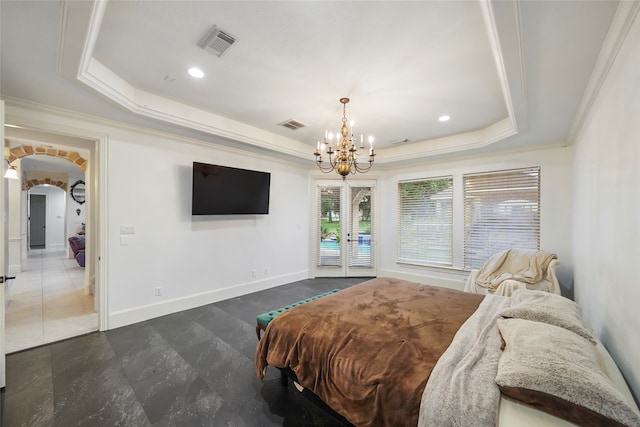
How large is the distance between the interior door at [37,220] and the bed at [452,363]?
1409 cm

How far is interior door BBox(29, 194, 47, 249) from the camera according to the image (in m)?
10.5

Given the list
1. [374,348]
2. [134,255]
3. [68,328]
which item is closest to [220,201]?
[134,255]

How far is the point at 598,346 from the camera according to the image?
141cm

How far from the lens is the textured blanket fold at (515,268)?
321 centimetres

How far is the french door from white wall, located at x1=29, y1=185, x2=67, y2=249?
11.3 metres

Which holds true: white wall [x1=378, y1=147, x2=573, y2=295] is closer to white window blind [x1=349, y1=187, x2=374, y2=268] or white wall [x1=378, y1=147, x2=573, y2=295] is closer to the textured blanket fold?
white window blind [x1=349, y1=187, x2=374, y2=268]

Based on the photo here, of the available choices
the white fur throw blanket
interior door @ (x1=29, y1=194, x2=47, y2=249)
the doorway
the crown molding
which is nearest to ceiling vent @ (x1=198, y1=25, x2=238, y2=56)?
the crown molding

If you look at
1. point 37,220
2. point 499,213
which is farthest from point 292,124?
point 37,220

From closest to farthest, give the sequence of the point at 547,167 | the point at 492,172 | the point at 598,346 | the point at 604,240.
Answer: the point at 598,346 < the point at 604,240 < the point at 547,167 < the point at 492,172

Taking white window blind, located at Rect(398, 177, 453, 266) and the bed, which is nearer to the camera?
the bed

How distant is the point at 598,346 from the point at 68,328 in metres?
4.97

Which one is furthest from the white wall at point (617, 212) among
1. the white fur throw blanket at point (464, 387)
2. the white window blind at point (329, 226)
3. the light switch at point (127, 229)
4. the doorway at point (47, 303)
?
the doorway at point (47, 303)

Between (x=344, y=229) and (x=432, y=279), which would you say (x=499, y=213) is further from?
(x=344, y=229)

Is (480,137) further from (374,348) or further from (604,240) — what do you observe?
(374,348)
